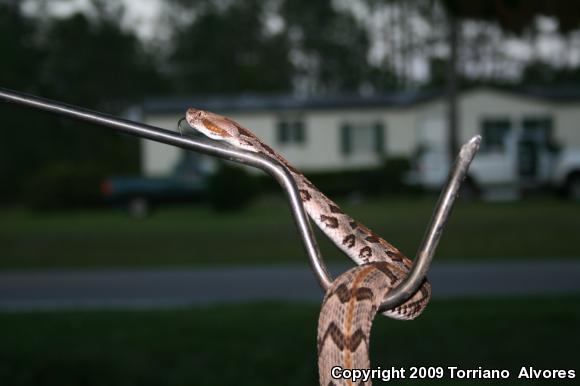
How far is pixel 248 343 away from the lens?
30.3 ft

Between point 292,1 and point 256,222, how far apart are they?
46036 mm

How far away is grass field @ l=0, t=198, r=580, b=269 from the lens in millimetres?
18312

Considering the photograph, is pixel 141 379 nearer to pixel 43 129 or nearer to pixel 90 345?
pixel 90 345

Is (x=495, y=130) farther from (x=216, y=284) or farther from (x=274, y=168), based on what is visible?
(x=274, y=168)

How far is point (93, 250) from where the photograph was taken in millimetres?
20156

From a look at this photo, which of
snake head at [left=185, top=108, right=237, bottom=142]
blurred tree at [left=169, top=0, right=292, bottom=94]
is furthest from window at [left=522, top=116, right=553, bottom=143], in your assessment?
snake head at [left=185, top=108, right=237, bottom=142]

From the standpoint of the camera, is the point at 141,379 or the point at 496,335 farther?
the point at 496,335

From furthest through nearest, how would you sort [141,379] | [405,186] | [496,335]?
[405,186] < [496,335] < [141,379]

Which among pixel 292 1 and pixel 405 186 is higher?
pixel 292 1

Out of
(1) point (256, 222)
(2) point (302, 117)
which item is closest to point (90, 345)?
(1) point (256, 222)

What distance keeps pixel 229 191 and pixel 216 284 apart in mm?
13172

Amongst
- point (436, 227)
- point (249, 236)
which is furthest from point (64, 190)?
point (436, 227)

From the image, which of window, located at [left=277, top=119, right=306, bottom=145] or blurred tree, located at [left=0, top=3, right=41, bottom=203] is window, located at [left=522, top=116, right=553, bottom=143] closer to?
window, located at [left=277, top=119, right=306, bottom=145]

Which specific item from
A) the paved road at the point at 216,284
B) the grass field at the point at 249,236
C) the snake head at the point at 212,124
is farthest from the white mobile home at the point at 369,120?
the snake head at the point at 212,124
